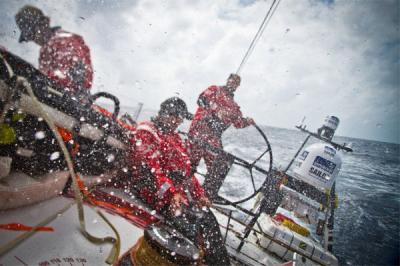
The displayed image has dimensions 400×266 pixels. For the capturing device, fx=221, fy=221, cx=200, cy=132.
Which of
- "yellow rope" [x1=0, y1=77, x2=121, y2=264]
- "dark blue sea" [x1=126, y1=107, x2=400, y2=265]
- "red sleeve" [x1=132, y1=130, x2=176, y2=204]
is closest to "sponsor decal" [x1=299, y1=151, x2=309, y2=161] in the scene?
"red sleeve" [x1=132, y1=130, x2=176, y2=204]

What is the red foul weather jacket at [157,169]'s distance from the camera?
9.17 ft

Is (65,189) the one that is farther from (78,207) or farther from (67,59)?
(67,59)

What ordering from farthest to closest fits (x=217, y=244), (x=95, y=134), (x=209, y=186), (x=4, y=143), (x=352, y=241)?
(x=352, y=241)
(x=209, y=186)
(x=217, y=244)
(x=95, y=134)
(x=4, y=143)

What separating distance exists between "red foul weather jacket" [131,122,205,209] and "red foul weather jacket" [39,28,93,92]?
113 centimetres

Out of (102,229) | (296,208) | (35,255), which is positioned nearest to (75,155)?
(102,229)

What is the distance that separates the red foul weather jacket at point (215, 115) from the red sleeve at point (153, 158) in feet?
7.55

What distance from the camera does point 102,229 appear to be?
198cm

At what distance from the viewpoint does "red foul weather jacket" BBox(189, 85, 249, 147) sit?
5.27 metres

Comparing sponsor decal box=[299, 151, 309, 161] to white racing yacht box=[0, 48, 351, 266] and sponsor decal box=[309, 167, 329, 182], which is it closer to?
sponsor decal box=[309, 167, 329, 182]

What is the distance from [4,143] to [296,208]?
5572 mm

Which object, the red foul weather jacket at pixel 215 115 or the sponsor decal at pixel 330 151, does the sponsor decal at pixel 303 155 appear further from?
the red foul weather jacket at pixel 215 115

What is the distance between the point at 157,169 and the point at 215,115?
2.80 metres

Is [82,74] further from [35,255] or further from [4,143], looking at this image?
[35,255]

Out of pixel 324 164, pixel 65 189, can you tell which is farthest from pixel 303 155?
pixel 65 189
